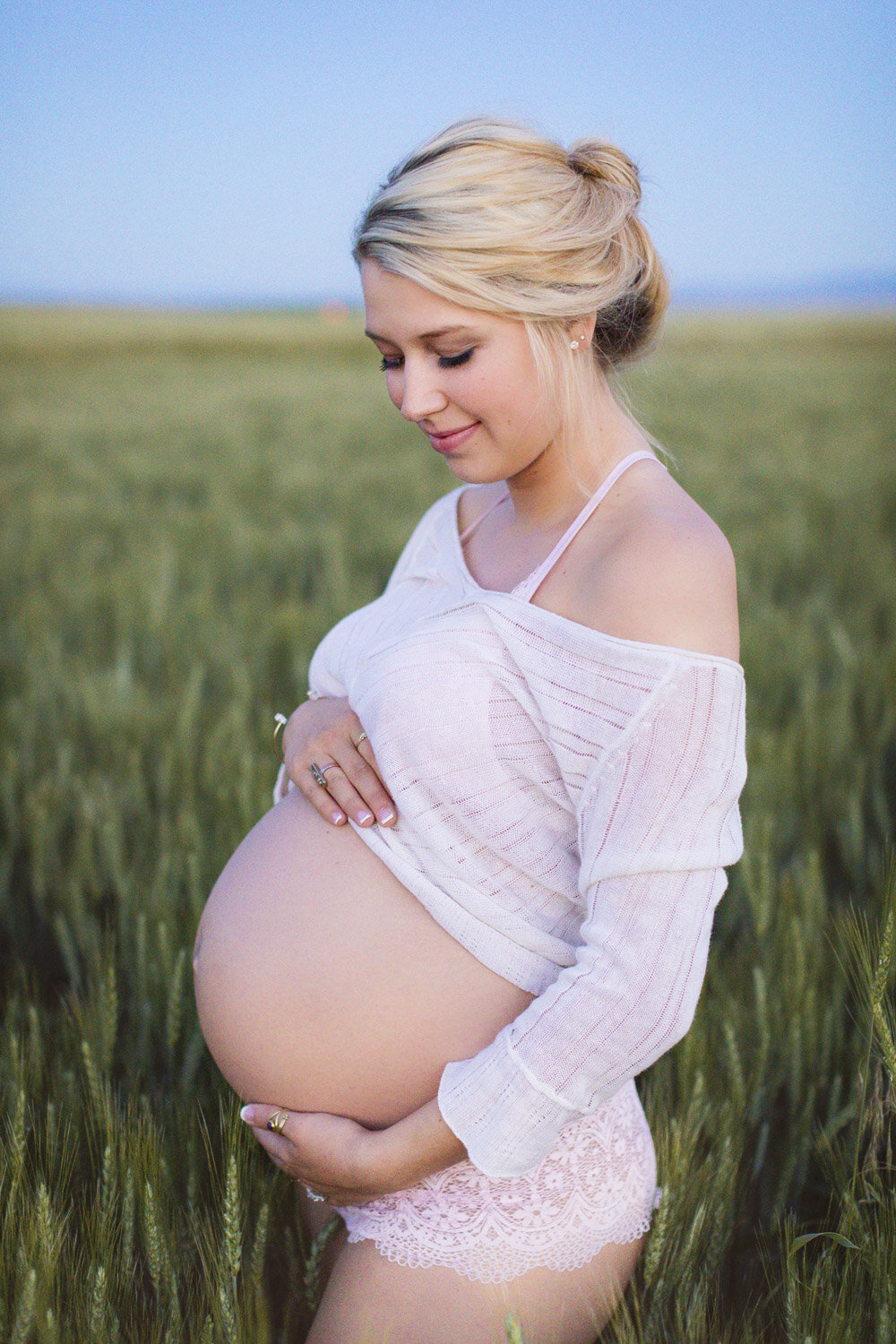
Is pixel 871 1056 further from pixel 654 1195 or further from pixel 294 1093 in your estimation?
pixel 294 1093

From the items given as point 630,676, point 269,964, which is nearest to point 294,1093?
point 269,964

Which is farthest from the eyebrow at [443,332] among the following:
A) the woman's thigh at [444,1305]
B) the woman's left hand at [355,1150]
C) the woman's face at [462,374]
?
the woman's thigh at [444,1305]

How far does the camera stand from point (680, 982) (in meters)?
1.17

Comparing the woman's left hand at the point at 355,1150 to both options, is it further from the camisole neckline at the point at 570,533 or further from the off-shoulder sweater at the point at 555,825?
the camisole neckline at the point at 570,533

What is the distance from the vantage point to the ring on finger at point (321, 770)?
1.47 meters

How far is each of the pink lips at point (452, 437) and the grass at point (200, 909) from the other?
0.32 metres

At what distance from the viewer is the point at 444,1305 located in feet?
4.22

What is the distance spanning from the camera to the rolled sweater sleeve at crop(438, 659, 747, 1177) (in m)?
1.13

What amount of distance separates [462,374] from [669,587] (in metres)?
0.38

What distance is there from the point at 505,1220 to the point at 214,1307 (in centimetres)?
35

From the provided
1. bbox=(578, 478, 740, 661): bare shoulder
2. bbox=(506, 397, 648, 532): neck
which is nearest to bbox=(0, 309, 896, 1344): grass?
bbox=(506, 397, 648, 532): neck

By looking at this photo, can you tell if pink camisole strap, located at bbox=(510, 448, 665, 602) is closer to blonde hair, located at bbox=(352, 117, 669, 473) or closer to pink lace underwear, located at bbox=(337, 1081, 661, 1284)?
blonde hair, located at bbox=(352, 117, 669, 473)

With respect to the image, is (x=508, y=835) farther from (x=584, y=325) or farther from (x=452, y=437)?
(x=584, y=325)

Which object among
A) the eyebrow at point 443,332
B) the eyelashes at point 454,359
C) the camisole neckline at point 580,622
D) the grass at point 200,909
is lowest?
the grass at point 200,909
